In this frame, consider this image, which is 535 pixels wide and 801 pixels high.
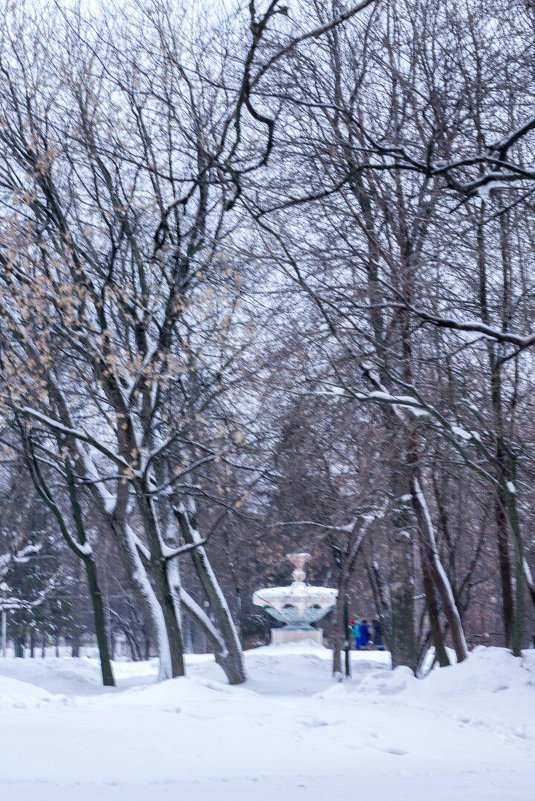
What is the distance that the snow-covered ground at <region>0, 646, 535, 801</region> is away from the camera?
6.72m

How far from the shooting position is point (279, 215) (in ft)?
52.2

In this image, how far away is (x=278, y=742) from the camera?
838 cm

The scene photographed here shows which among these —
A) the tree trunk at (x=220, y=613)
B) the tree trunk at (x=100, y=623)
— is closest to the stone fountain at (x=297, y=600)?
the tree trunk at (x=220, y=613)

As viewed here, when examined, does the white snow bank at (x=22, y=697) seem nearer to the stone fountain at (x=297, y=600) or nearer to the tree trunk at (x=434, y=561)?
the tree trunk at (x=434, y=561)

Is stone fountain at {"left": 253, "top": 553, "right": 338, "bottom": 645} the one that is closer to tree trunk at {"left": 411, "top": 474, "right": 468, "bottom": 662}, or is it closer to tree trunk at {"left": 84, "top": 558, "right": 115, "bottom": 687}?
tree trunk at {"left": 84, "top": 558, "right": 115, "bottom": 687}

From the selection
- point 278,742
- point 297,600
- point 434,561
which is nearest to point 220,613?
point 434,561

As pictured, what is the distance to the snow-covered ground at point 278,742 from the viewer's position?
6.72 m

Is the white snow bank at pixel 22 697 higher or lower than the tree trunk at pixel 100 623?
lower

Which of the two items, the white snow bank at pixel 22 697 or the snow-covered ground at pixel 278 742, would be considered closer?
the snow-covered ground at pixel 278 742

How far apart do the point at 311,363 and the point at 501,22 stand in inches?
196

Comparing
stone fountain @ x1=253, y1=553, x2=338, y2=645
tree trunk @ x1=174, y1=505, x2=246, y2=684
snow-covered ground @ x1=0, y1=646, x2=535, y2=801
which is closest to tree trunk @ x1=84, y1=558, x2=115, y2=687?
tree trunk @ x1=174, y1=505, x2=246, y2=684

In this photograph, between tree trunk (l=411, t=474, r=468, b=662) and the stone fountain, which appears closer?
tree trunk (l=411, t=474, r=468, b=662)

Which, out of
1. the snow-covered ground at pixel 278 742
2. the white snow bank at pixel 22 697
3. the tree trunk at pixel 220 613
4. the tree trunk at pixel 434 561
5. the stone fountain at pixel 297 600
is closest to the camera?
the snow-covered ground at pixel 278 742

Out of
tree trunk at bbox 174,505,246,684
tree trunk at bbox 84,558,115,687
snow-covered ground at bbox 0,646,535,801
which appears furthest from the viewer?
tree trunk at bbox 174,505,246,684
